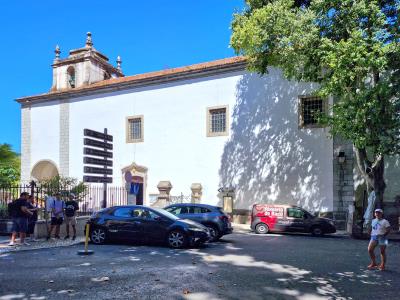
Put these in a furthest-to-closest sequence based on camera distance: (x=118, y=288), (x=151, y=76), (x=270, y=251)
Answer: (x=151, y=76) < (x=270, y=251) < (x=118, y=288)

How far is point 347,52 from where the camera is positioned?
14242mm

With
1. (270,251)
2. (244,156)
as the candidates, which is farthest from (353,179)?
(270,251)

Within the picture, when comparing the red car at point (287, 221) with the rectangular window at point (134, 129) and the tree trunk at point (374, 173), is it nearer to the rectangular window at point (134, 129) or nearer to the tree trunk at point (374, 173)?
the tree trunk at point (374, 173)

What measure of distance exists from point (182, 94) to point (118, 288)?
19773mm

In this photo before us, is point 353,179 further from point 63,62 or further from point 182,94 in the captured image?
point 63,62

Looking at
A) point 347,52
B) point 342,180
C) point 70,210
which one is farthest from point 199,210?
point 342,180

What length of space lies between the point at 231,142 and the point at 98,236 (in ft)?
40.9

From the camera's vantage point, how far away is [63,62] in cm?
3328

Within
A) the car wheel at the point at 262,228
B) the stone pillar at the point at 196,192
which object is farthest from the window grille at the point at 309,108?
the stone pillar at the point at 196,192

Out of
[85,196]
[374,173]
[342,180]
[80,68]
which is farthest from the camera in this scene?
[80,68]

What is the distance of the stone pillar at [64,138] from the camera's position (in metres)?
29.7

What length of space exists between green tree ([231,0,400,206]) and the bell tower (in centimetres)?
1799

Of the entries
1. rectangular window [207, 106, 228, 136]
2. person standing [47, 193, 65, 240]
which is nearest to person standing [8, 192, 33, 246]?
person standing [47, 193, 65, 240]

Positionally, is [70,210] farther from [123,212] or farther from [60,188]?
[60,188]
